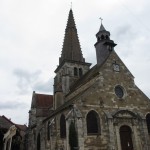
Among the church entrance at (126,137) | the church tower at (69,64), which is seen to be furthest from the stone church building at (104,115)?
the church tower at (69,64)

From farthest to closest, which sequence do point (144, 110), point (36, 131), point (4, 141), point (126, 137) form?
point (36, 131)
point (144, 110)
point (126, 137)
point (4, 141)

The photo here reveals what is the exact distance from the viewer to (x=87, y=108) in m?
19.4

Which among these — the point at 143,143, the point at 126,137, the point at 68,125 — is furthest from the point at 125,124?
the point at 68,125

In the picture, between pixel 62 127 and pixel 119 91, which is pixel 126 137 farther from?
pixel 62 127

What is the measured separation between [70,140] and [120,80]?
8.62 meters

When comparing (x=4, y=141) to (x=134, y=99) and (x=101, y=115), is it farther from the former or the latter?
(x=134, y=99)

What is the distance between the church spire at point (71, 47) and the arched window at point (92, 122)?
1531 centimetres

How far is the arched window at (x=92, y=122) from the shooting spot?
1896 centimetres

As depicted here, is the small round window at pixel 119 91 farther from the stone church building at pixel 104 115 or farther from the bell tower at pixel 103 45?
the bell tower at pixel 103 45

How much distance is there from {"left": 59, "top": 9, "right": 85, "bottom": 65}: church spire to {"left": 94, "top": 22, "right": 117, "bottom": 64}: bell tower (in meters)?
7.57

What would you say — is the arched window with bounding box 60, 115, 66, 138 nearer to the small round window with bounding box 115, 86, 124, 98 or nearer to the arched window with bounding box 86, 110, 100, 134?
the arched window with bounding box 86, 110, 100, 134

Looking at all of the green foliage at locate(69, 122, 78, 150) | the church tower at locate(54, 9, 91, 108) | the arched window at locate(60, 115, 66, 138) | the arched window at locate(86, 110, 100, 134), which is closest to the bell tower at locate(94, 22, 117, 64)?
the church tower at locate(54, 9, 91, 108)

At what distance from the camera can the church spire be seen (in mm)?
34469

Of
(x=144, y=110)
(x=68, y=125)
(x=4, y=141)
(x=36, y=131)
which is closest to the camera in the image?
(x=4, y=141)
